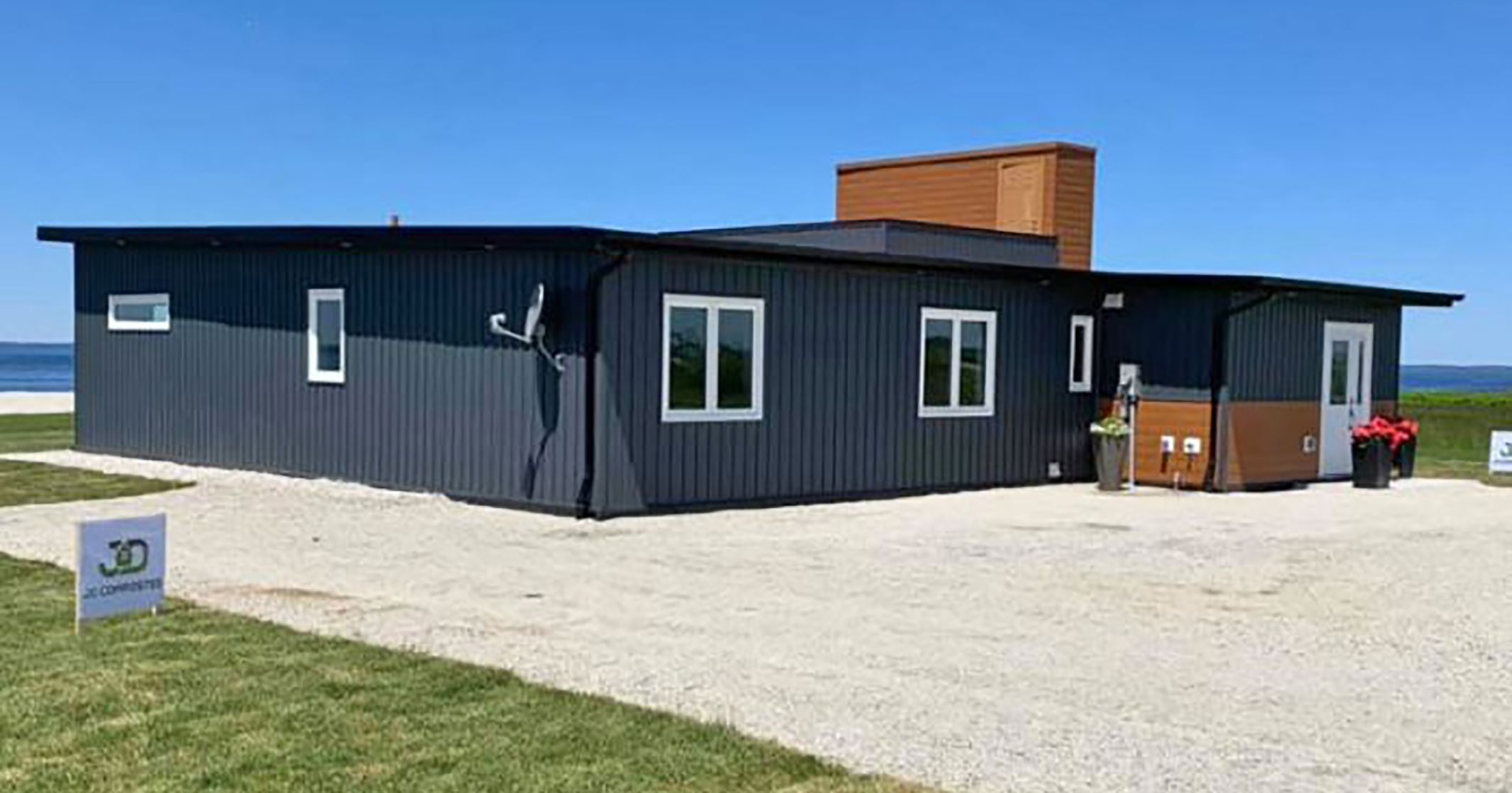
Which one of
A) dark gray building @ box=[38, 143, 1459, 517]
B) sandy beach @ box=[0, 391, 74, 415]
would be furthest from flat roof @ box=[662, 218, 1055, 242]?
sandy beach @ box=[0, 391, 74, 415]

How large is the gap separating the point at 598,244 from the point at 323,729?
6663mm

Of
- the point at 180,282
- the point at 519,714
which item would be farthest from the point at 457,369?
the point at 519,714

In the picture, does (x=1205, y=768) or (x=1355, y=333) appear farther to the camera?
(x=1355, y=333)

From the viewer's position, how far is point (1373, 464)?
16141mm

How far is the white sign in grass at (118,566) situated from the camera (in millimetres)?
6707

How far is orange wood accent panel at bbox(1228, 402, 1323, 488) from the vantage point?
15.7 m

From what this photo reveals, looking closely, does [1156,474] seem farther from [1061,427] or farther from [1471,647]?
[1471,647]

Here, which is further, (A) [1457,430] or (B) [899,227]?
(A) [1457,430]

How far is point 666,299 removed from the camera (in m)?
12.1

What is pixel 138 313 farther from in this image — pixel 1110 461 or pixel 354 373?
pixel 1110 461

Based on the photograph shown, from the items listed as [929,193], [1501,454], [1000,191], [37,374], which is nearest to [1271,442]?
[1501,454]

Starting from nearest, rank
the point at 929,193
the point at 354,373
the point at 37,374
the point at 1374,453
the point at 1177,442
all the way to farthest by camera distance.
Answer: the point at 354,373 < the point at 1177,442 < the point at 1374,453 < the point at 929,193 < the point at 37,374

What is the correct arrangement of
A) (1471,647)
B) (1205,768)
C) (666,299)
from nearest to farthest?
1. (1205,768)
2. (1471,647)
3. (666,299)

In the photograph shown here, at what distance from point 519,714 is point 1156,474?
1171 centimetres
